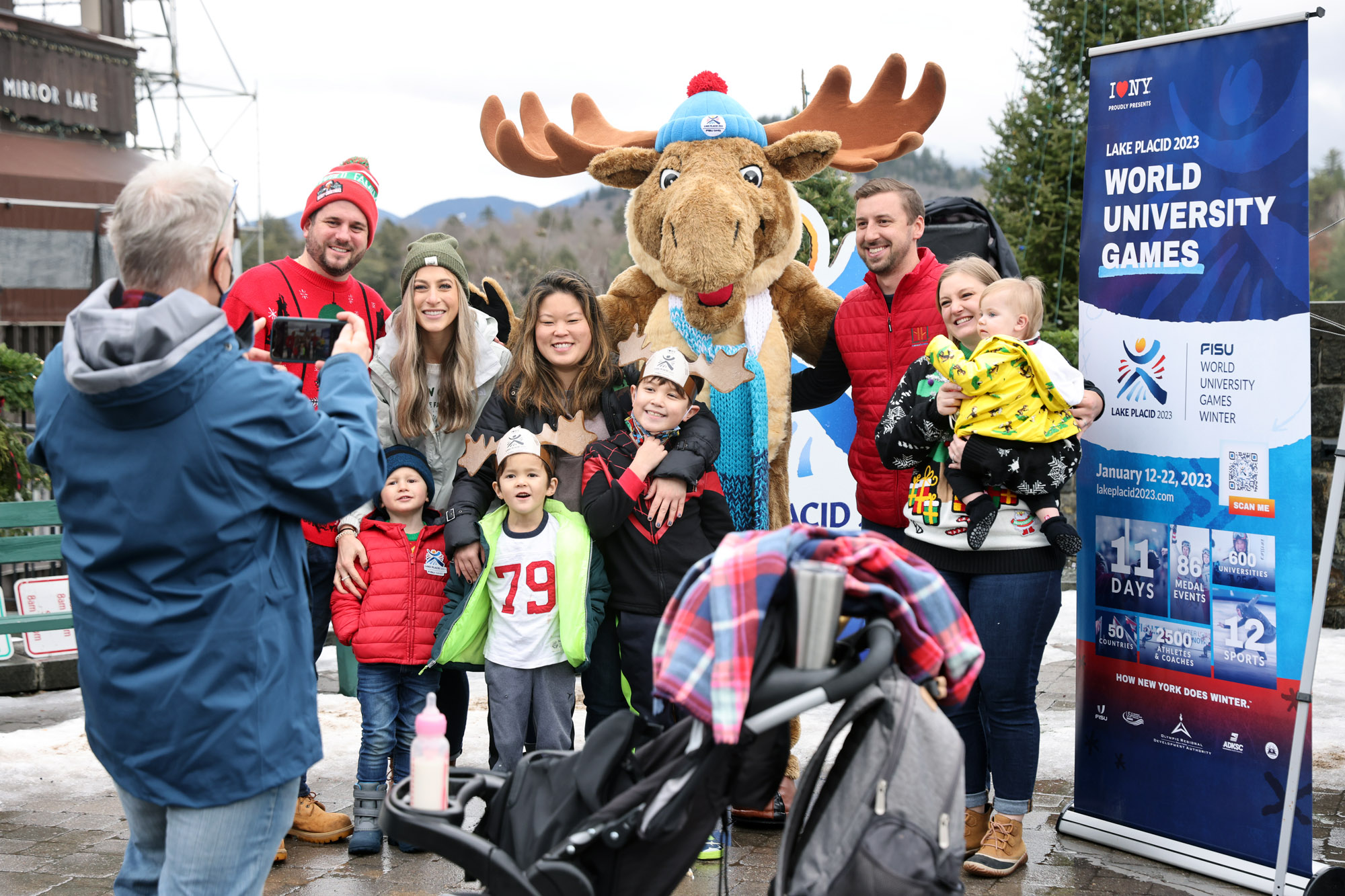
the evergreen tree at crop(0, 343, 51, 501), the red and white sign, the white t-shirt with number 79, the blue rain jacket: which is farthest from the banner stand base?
the evergreen tree at crop(0, 343, 51, 501)

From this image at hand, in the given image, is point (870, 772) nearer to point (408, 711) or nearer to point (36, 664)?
point (408, 711)

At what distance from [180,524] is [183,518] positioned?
0.01m

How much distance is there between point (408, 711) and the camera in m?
3.82

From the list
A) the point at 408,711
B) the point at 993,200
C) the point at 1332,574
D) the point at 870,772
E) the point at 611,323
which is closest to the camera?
the point at 870,772

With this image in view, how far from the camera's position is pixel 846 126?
457cm

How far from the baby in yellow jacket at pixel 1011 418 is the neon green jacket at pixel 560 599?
3.85ft

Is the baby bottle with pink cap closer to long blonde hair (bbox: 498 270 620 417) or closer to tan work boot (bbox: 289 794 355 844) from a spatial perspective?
long blonde hair (bbox: 498 270 620 417)

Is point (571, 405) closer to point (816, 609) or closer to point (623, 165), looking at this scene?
point (623, 165)

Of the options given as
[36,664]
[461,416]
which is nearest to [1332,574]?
[461,416]

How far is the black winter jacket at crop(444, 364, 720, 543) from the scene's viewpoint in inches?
140

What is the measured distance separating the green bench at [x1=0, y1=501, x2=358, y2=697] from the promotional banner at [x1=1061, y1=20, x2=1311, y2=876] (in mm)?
3629

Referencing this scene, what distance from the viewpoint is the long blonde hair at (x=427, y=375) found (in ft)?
12.4

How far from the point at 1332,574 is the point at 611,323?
16.5 ft

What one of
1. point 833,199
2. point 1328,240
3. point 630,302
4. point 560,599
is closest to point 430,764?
point 560,599
